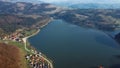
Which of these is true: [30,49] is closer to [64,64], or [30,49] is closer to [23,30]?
[64,64]

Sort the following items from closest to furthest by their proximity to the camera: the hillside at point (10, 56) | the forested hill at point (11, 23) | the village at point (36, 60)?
the hillside at point (10, 56), the village at point (36, 60), the forested hill at point (11, 23)

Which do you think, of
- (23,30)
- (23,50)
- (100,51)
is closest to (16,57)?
(23,50)

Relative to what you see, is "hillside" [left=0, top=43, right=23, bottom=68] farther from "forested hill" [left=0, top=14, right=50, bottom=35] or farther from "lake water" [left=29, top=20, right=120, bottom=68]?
"forested hill" [left=0, top=14, right=50, bottom=35]

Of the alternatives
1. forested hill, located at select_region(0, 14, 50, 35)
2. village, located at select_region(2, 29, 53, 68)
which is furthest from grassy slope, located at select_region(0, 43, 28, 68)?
forested hill, located at select_region(0, 14, 50, 35)

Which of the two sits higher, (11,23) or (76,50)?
(76,50)

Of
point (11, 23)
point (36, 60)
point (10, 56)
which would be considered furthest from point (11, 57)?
point (11, 23)

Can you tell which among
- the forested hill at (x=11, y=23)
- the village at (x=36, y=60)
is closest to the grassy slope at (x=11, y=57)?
the village at (x=36, y=60)

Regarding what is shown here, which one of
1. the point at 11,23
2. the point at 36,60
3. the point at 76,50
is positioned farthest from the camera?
the point at 11,23

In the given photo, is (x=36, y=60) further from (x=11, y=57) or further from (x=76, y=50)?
(x=76, y=50)

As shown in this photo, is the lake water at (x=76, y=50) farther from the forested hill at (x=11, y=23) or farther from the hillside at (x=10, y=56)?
the forested hill at (x=11, y=23)
